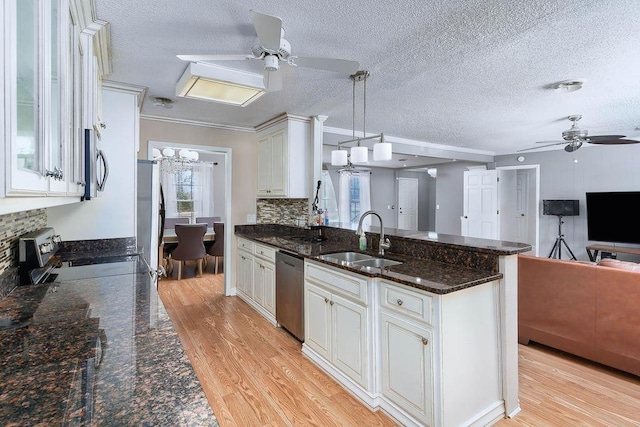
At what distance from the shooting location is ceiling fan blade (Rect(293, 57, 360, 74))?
185 cm

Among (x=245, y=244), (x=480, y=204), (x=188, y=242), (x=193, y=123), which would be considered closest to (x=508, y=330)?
(x=245, y=244)

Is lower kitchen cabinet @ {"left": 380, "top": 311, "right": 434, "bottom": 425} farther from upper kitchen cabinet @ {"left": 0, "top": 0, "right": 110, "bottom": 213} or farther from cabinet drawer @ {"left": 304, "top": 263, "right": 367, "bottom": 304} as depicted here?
upper kitchen cabinet @ {"left": 0, "top": 0, "right": 110, "bottom": 213}

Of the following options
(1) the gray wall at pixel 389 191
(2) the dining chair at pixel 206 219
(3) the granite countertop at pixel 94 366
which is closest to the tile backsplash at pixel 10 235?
(3) the granite countertop at pixel 94 366

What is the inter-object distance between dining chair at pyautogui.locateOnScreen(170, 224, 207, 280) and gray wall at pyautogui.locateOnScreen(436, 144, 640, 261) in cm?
625

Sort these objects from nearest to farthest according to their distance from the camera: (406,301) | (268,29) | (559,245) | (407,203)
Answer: (268,29) → (406,301) → (559,245) → (407,203)

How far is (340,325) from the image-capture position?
231 cm

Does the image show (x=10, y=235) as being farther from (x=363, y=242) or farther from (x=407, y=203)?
(x=407, y=203)

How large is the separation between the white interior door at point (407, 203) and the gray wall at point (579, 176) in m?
2.65

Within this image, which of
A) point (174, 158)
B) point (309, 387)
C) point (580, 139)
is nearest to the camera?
point (309, 387)

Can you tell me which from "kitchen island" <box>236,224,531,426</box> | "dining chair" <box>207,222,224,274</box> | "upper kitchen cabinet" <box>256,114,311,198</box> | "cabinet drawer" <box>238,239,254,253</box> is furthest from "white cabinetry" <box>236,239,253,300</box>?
"kitchen island" <box>236,224,531,426</box>

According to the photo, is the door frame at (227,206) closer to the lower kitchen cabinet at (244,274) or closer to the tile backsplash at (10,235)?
the lower kitchen cabinet at (244,274)

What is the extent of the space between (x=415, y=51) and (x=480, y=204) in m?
5.87

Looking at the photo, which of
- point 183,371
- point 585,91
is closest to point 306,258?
point 183,371

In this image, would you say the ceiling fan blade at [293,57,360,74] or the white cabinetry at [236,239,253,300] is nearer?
the ceiling fan blade at [293,57,360,74]
